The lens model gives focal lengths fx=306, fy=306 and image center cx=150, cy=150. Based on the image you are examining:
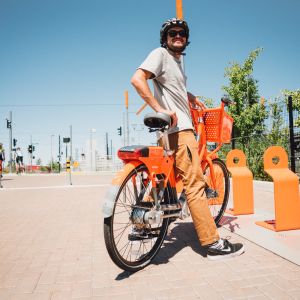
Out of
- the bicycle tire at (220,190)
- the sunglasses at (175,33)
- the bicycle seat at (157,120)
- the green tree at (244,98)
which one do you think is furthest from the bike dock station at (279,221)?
the green tree at (244,98)

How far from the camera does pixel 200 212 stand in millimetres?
2977

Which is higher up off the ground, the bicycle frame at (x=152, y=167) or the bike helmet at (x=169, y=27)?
the bike helmet at (x=169, y=27)

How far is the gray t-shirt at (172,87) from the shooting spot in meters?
2.99

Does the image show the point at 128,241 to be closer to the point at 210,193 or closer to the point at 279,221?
the point at 210,193

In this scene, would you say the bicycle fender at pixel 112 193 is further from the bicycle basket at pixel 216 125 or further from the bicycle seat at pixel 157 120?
the bicycle basket at pixel 216 125

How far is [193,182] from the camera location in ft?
9.96

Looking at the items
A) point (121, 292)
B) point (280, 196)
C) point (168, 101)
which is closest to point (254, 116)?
point (280, 196)

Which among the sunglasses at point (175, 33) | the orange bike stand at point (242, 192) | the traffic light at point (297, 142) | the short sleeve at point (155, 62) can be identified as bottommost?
the orange bike stand at point (242, 192)

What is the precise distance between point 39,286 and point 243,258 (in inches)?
75.2

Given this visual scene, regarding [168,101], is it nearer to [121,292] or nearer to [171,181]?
[171,181]

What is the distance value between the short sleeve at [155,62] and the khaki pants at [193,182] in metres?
0.66

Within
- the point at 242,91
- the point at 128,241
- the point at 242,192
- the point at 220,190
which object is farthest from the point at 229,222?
the point at 242,91

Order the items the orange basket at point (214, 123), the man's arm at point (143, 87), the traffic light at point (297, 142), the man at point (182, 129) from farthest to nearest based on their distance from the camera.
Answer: the traffic light at point (297, 142) → the orange basket at point (214, 123) → the man at point (182, 129) → the man's arm at point (143, 87)

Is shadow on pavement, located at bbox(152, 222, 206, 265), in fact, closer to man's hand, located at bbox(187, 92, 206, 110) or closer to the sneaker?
the sneaker
